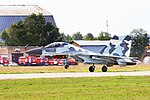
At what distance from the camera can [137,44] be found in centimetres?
13025

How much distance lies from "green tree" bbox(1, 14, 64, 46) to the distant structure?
44.0 metres

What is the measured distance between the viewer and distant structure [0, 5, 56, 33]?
16229 centimetres

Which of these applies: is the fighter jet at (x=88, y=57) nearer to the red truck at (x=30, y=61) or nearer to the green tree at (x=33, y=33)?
the red truck at (x=30, y=61)

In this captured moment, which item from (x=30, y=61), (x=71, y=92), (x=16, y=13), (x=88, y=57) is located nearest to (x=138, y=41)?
(x=16, y=13)

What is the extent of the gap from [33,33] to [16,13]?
176ft

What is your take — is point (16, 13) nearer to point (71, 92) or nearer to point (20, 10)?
point (20, 10)

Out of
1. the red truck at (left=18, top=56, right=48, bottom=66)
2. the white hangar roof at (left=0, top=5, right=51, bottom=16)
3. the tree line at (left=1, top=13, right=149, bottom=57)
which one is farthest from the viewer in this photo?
the white hangar roof at (left=0, top=5, right=51, bottom=16)

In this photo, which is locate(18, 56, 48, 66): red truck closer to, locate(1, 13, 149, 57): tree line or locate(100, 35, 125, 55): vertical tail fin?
locate(1, 13, 149, 57): tree line

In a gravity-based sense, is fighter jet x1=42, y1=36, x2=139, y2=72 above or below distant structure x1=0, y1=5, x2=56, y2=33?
below

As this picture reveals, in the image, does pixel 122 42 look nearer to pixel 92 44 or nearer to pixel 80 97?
pixel 80 97

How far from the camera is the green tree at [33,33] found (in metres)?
112

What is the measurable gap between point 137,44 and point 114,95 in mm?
106439

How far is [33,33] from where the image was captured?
113562mm

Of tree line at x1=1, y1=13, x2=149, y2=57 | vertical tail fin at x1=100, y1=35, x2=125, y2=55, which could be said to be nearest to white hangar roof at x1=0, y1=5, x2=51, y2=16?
tree line at x1=1, y1=13, x2=149, y2=57
